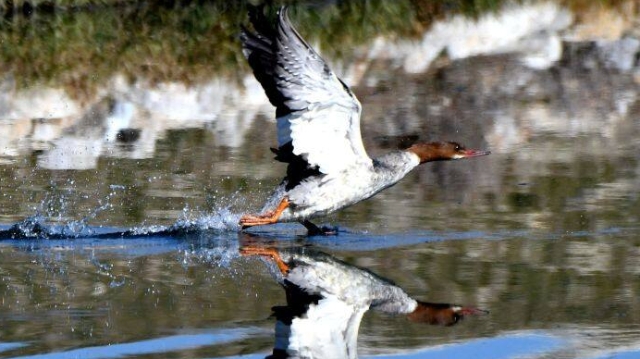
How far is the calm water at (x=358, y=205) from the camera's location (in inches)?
253

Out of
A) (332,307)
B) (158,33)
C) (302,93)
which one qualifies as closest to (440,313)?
(332,307)

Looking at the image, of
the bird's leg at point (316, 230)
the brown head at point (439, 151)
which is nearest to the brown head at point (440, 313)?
the bird's leg at point (316, 230)

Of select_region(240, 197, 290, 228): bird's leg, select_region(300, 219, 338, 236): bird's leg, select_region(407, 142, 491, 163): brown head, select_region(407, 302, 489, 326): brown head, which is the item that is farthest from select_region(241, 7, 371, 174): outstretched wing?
select_region(407, 302, 489, 326): brown head

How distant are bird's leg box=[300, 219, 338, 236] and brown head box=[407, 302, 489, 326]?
6.97 ft

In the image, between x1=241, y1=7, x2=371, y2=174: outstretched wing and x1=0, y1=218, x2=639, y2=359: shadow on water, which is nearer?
x1=0, y1=218, x2=639, y2=359: shadow on water

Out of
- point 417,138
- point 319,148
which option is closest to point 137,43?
point 417,138

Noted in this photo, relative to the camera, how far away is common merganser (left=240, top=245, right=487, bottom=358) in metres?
6.12

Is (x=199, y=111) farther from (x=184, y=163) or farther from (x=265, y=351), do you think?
(x=265, y=351)

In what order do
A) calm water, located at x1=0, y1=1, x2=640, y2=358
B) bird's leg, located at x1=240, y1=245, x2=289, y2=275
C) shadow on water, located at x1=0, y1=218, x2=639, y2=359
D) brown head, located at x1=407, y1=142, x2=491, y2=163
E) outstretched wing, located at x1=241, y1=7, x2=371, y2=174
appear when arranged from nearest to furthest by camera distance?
shadow on water, located at x1=0, y1=218, x2=639, y2=359
calm water, located at x1=0, y1=1, x2=640, y2=358
bird's leg, located at x1=240, y1=245, x2=289, y2=275
outstretched wing, located at x1=241, y1=7, x2=371, y2=174
brown head, located at x1=407, y1=142, x2=491, y2=163

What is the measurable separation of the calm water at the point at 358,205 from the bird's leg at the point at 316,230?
10cm

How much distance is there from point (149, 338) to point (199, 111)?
7.96 metres

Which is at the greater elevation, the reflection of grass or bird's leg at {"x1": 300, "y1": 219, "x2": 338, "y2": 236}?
the reflection of grass

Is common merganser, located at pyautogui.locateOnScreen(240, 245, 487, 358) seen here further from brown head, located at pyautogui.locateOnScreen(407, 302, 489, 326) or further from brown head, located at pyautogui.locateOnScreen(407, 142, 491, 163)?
brown head, located at pyautogui.locateOnScreen(407, 142, 491, 163)

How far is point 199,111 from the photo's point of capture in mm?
14016
